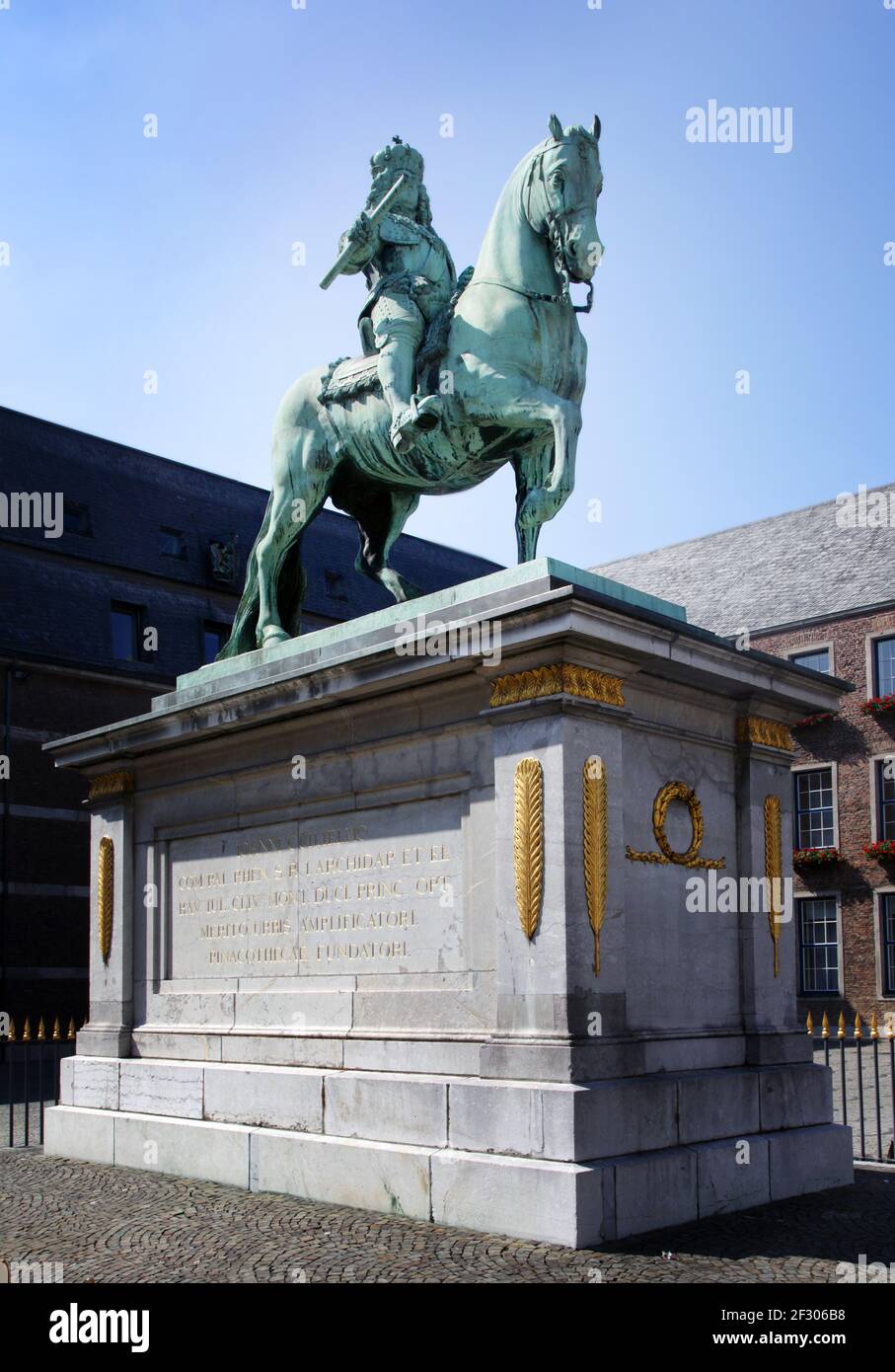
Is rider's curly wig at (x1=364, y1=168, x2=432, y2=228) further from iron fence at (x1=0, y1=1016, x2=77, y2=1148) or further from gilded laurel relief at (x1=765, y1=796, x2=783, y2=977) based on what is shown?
iron fence at (x1=0, y1=1016, x2=77, y2=1148)

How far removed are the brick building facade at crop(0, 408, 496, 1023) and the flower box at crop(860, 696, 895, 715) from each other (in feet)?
50.0

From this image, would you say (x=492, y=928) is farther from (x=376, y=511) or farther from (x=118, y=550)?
(x=118, y=550)

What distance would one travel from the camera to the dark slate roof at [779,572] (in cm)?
3728

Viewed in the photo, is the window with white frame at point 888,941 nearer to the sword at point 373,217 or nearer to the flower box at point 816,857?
the flower box at point 816,857

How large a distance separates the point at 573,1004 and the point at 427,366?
199 inches

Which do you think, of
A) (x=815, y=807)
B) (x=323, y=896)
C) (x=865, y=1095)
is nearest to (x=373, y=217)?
(x=323, y=896)

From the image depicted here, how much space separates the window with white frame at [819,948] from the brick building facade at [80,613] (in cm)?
1600

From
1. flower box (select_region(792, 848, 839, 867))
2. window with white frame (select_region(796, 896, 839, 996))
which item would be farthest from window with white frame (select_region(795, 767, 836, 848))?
window with white frame (select_region(796, 896, 839, 996))

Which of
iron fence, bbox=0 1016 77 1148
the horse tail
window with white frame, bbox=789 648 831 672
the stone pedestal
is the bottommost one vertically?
iron fence, bbox=0 1016 77 1148

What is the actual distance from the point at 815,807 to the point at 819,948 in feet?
12.3

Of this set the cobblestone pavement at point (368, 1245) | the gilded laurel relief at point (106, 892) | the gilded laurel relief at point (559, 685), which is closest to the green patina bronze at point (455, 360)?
the gilded laurel relief at point (559, 685)

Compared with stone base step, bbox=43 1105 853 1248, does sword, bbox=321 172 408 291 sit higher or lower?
higher

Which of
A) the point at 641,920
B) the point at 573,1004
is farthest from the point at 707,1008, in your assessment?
the point at 573,1004

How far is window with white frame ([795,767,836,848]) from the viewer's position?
1459 inches
